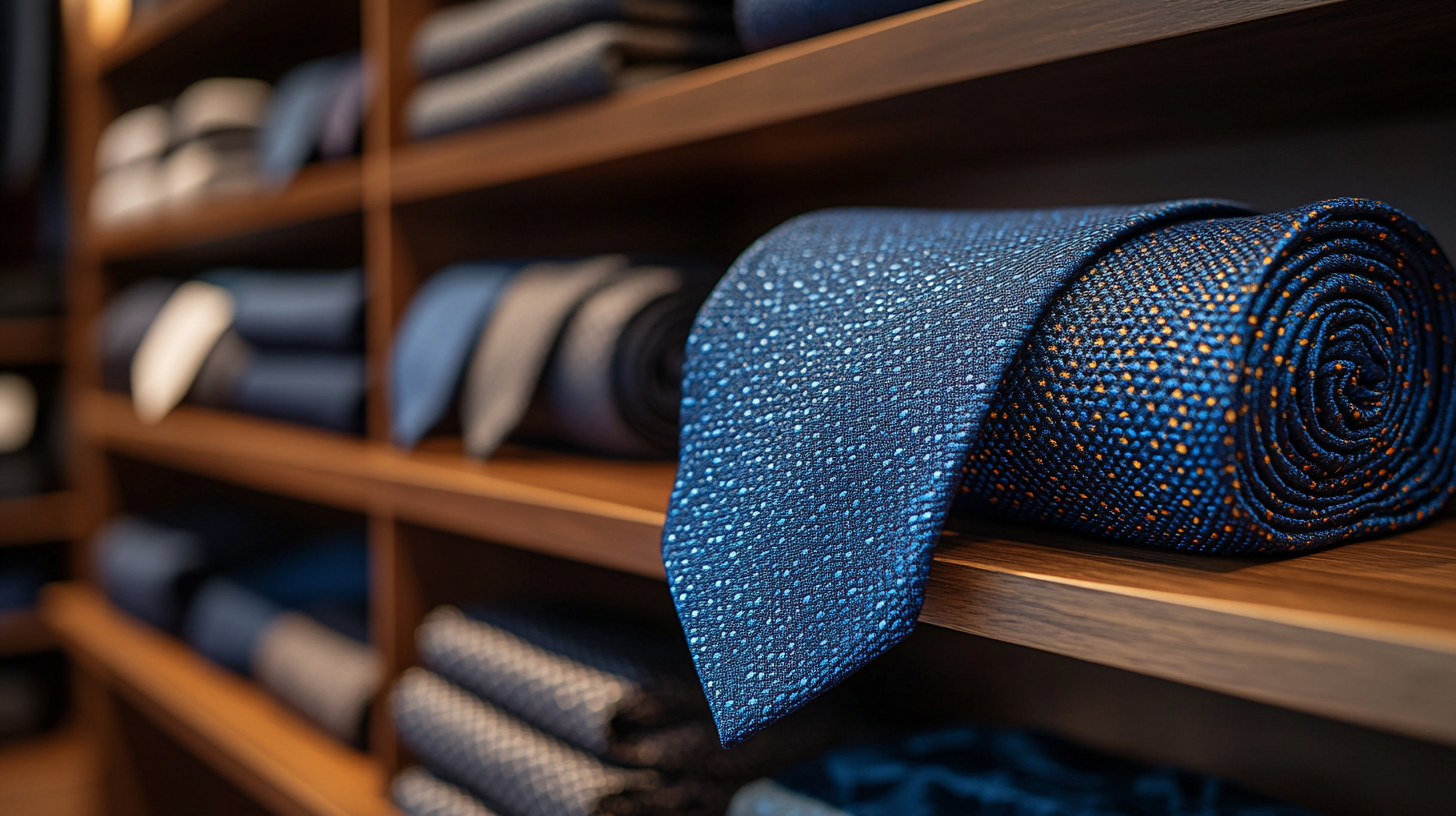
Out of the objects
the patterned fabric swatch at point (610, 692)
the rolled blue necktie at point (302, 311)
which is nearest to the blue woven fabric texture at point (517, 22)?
the rolled blue necktie at point (302, 311)

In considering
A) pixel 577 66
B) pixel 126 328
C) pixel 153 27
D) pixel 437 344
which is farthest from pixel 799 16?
pixel 126 328

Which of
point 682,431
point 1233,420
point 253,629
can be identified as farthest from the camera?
point 253,629

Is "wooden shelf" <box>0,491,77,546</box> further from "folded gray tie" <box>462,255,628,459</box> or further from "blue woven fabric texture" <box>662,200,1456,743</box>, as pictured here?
"blue woven fabric texture" <box>662,200,1456,743</box>

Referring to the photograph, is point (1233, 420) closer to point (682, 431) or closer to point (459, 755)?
point (682, 431)

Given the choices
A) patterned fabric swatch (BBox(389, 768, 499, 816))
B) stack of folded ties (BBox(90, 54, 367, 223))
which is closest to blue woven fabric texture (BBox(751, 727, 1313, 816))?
patterned fabric swatch (BBox(389, 768, 499, 816))

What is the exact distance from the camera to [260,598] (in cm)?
126

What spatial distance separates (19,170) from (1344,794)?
82.9 inches

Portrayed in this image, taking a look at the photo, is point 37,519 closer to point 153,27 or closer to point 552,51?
point 153,27

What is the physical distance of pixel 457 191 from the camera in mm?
871

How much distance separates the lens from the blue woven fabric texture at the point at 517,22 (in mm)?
744

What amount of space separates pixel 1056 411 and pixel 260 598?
3.61 ft

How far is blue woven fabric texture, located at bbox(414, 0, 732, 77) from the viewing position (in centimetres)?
74

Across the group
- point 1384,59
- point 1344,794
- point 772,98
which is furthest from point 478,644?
point 1384,59

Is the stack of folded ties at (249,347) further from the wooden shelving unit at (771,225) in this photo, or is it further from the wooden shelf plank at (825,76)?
the wooden shelf plank at (825,76)
